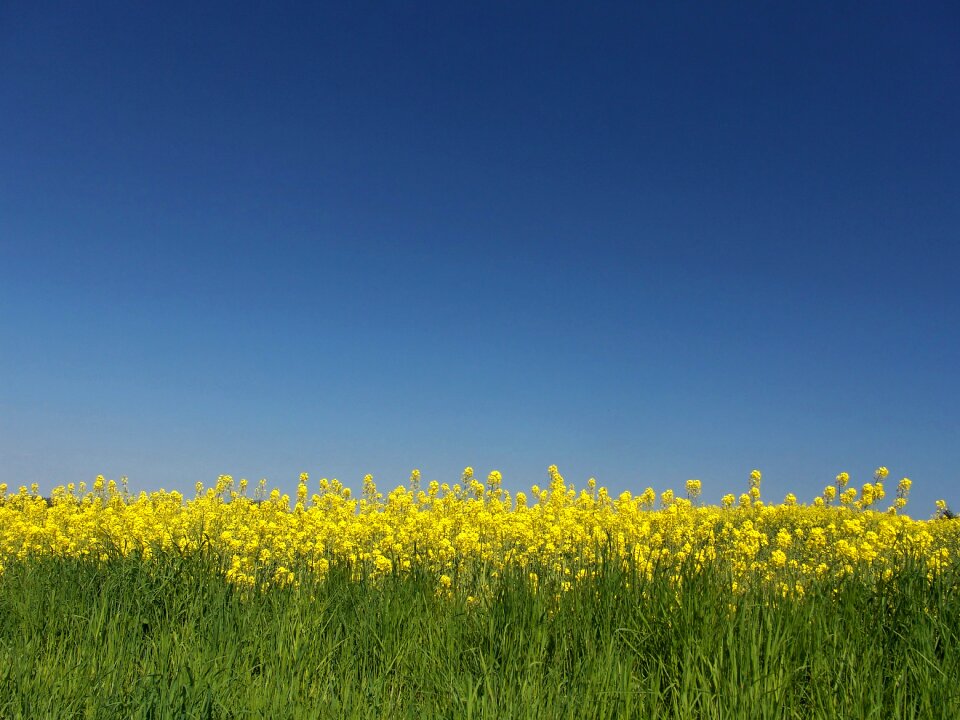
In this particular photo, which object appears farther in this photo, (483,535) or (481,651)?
(483,535)

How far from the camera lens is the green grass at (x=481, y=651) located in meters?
3.97

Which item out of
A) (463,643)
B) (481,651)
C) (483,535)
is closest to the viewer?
(481,651)

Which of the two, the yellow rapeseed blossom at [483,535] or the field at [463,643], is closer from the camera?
the field at [463,643]

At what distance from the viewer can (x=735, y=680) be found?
396 centimetres

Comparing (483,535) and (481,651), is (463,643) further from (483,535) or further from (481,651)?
(483,535)

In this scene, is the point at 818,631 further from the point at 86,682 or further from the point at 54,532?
the point at 54,532

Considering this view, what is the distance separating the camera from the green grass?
3.97 metres

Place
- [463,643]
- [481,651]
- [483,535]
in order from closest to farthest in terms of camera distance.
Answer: [481,651] → [463,643] → [483,535]

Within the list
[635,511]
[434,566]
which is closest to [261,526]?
[434,566]

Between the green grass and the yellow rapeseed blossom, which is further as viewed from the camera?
the yellow rapeseed blossom

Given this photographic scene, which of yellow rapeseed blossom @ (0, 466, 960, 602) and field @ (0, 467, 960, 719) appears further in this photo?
yellow rapeseed blossom @ (0, 466, 960, 602)

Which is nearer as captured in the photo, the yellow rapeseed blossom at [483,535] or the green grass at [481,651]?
the green grass at [481,651]

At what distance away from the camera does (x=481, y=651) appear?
450cm

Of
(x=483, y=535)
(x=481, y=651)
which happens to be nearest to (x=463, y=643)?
(x=481, y=651)
